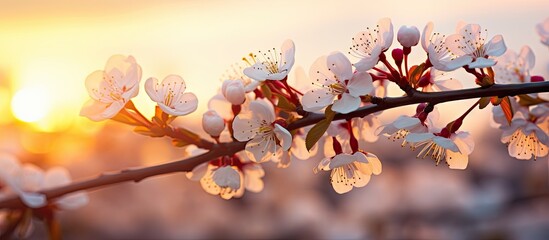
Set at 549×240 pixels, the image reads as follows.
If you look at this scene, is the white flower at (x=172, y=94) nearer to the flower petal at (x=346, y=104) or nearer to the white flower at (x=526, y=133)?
the flower petal at (x=346, y=104)

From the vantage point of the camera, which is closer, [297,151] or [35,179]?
[297,151]

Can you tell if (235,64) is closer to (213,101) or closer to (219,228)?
(213,101)

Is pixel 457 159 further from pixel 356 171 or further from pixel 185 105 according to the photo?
pixel 185 105

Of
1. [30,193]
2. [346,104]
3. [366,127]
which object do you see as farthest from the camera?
[30,193]

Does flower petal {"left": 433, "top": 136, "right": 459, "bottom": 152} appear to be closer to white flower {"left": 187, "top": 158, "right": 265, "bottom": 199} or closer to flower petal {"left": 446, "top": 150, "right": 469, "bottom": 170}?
flower petal {"left": 446, "top": 150, "right": 469, "bottom": 170}

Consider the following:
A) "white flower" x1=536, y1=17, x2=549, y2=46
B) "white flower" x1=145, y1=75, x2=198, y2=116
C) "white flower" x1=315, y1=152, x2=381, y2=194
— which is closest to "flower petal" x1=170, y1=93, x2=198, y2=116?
"white flower" x1=145, y1=75, x2=198, y2=116

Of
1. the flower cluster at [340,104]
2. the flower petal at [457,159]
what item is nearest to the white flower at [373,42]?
the flower cluster at [340,104]

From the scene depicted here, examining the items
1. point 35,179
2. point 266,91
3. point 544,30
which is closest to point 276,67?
point 266,91
